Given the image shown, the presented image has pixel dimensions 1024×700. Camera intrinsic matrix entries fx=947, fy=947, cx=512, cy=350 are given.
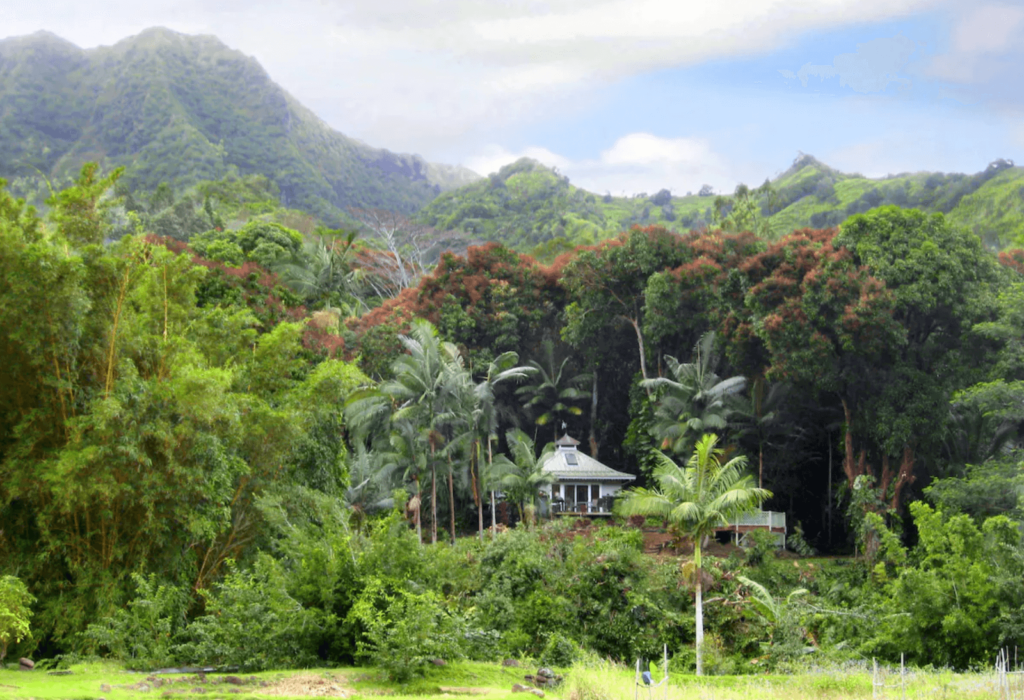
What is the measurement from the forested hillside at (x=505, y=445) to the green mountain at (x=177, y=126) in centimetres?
4625

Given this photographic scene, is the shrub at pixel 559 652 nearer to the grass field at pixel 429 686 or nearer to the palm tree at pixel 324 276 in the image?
the grass field at pixel 429 686

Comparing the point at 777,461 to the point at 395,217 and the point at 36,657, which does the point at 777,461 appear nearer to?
the point at 36,657

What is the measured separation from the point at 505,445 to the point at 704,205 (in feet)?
185

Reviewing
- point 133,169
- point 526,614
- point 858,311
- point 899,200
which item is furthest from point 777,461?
point 133,169

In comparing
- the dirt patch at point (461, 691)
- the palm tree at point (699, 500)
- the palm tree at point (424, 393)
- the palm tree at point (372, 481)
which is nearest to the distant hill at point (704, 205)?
the palm tree at point (372, 481)

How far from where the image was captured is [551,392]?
34094 mm

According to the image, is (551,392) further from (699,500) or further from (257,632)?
(257,632)

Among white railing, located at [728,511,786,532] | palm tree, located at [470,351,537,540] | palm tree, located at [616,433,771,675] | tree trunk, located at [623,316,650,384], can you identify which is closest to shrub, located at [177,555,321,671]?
palm tree, located at [616,433,771,675]

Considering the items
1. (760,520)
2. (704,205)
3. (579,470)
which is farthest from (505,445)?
(704,205)

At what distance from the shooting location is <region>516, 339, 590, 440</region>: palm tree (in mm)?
33406

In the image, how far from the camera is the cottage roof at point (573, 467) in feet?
97.5

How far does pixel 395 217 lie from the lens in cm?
5128

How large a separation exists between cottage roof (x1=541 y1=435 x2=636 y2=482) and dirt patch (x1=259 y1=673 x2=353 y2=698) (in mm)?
18917

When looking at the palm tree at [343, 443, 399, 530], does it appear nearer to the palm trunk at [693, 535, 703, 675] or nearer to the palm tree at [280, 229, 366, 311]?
the palm tree at [280, 229, 366, 311]
